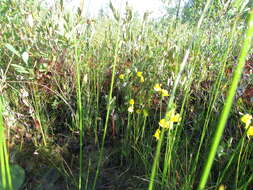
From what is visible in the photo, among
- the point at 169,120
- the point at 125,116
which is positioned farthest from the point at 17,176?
the point at 169,120

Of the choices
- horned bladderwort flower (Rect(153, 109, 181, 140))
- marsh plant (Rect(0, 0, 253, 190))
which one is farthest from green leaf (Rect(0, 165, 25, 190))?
horned bladderwort flower (Rect(153, 109, 181, 140))

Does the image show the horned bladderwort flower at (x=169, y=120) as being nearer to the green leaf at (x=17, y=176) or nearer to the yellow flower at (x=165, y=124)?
the yellow flower at (x=165, y=124)

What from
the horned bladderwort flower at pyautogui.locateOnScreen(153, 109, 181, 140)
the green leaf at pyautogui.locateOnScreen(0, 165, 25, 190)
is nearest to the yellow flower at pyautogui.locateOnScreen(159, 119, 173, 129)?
the horned bladderwort flower at pyautogui.locateOnScreen(153, 109, 181, 140)

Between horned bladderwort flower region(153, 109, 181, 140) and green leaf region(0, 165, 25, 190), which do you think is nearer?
horned bladderwort flower region(153, 109, 181, 140)

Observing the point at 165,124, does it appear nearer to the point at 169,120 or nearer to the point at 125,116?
the point at 169,120

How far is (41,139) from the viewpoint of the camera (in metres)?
0.98

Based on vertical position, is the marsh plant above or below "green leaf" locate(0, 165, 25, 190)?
above

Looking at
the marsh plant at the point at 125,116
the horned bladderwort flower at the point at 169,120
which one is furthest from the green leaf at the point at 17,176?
the horned bladderwort flower at the point at 169,120

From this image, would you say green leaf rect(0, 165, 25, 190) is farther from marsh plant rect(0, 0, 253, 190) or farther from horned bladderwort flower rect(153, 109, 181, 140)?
horned bladderwort flower rect(153, 109, 181, 140)

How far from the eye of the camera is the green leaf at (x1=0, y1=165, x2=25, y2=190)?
Answer: 764mm

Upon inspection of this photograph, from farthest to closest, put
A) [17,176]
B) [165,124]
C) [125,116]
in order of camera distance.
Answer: [125,116], [17,176], [165,124]

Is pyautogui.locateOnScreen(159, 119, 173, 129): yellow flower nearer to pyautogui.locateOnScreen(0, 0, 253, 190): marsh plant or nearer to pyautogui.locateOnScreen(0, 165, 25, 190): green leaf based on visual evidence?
pyautogui.locateOnScreen(0, 0, 253, 190): marsh plant

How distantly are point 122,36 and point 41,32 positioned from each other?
50 centimetres

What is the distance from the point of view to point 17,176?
794mm
